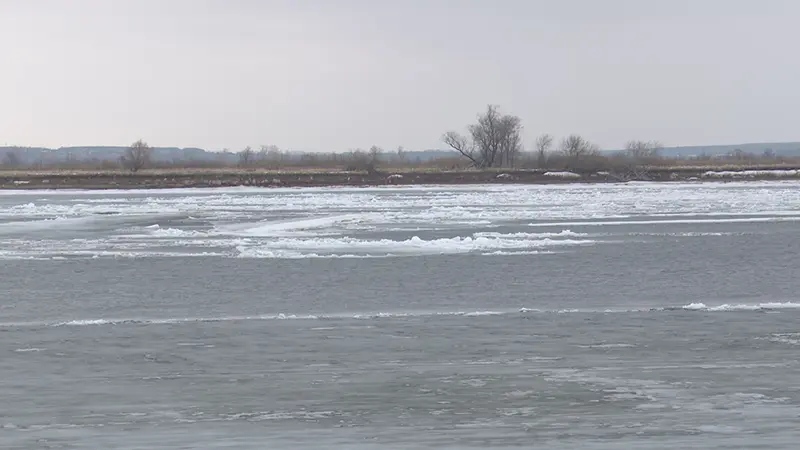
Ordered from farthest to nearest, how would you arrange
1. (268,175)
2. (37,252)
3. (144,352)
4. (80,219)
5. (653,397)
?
(268,175) < (80,219) < (37,252) < (144,352) < (653,397)

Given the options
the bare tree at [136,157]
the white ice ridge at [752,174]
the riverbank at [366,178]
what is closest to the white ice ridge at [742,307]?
the riverbank at [366,178]

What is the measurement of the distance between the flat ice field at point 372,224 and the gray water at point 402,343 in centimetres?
29

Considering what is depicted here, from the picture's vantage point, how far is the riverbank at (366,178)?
6912cm

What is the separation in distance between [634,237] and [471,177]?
48709 millimetres

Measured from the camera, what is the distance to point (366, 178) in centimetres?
7456

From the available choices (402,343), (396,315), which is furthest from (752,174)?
(402,343)

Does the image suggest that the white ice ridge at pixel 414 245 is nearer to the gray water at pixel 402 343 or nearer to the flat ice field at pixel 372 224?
the flat ice field at pixel 372 224

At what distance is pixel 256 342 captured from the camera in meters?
11.4

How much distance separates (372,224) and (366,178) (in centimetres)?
4378

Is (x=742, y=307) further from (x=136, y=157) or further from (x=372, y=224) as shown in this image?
(x=136, y=157)

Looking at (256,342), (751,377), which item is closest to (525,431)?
(751,377)

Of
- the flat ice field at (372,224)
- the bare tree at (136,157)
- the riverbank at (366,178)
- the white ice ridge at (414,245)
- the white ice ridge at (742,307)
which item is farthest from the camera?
the bare tree at (136,157)

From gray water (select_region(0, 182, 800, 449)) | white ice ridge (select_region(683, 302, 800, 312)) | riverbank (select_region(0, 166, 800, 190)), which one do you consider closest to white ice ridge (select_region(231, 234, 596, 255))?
gray water (select_region(0, 182, 800, 449))

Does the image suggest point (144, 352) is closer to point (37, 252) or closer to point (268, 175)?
point (37, 252)
